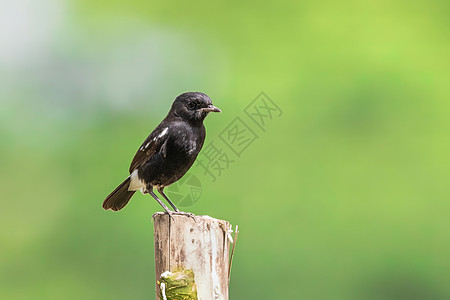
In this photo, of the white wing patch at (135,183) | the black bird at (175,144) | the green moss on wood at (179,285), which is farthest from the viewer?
the white wing patch at (135,183)

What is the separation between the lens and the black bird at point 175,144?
13.9 ft

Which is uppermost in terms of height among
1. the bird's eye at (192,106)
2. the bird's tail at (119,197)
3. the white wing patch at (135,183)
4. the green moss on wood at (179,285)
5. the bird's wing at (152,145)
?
the bird's eye at (192,106)

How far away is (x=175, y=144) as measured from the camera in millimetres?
4227

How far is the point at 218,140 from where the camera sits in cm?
596

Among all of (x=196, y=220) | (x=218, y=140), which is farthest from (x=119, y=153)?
(x=196, y=220)

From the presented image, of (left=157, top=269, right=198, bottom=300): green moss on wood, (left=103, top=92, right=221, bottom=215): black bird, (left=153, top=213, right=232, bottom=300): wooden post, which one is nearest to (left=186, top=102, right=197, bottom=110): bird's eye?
(left=103, top=92, right=221, bottom=215): black bird

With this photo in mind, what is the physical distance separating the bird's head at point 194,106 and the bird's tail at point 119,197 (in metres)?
0.73

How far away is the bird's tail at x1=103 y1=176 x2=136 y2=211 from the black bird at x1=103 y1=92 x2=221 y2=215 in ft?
0.56

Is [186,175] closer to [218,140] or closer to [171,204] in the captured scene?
[171,204]

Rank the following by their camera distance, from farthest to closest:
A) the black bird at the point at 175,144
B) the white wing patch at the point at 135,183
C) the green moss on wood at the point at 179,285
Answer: the white wing patch at the point at 135,183
the black bird at the point at 175,144
the green moss on wood at the point at 179,285

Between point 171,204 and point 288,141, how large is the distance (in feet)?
10.6

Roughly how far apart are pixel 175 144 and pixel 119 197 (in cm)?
74

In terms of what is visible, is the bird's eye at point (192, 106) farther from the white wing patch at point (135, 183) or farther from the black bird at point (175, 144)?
the white wing patch at point (135, 183)

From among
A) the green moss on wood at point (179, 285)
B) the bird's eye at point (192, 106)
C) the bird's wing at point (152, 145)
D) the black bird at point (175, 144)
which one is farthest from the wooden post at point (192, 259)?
the bird's eye at point (192, 106)
